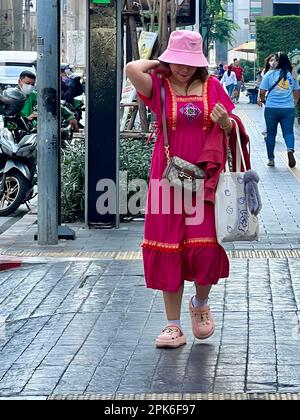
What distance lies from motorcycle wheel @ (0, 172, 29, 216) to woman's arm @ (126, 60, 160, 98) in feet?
21.3

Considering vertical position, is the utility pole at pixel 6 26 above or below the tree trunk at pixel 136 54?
above

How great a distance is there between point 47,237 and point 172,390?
4.74 metres

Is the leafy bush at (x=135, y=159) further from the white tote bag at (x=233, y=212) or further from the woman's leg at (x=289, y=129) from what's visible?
the white tote bag at (x=233, y=212)

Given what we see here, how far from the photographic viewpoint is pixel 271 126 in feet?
55.9

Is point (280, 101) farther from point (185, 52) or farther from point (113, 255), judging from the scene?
point (185, 52)

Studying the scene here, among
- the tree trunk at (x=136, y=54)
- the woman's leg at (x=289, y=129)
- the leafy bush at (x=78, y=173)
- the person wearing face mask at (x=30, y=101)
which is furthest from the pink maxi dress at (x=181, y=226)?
the woman's leg at (x=289, y=129)

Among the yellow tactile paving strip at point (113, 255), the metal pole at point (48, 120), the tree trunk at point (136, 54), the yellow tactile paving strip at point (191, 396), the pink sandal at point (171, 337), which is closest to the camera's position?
the yellow tactile paving strip at point (191, 396)

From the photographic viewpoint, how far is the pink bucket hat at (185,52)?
6.32 meters

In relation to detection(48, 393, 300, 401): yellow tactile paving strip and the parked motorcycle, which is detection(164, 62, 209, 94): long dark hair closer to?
detection(48, 393, 300, 401): yellow tactile paving strip

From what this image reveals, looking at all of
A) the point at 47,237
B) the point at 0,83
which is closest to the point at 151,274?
the point at 47,237

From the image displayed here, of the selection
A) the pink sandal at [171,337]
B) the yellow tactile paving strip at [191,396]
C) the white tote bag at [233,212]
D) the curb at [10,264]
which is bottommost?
the yellow tactile paving strip at [191,396]

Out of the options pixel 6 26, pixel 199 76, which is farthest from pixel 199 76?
pixel 6 26

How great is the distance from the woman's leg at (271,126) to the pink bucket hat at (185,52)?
415 inches

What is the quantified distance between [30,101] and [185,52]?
9.38 m
